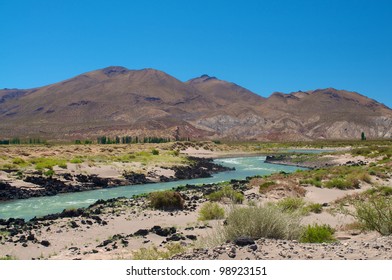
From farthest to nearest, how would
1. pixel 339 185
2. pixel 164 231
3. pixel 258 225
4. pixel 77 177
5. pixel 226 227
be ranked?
pixel 77 177 → pixel 339 185 → pixel 164 231 → pixel 226 227 → pixel 258 225

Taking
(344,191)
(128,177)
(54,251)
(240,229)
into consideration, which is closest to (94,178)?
(128,177)

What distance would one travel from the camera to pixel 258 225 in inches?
419

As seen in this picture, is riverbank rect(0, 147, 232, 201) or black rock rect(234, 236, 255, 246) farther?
riverbank rect(0, 147, 232, 201)

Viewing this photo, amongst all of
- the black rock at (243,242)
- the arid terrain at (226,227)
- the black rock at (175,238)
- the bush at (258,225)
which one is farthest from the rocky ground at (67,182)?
the black rock at (243,242)

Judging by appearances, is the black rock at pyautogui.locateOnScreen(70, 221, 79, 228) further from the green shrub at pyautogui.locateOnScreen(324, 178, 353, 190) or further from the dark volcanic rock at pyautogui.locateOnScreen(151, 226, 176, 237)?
the green shrub at pyautogui.locateOnScreen(324, 178, 353, 190)

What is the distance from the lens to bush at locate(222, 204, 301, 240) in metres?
10.6

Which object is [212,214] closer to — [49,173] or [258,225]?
[258,225]

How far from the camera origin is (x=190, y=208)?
22250mm

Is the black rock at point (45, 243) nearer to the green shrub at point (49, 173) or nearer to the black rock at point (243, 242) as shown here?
the black rock at point (243, 242)

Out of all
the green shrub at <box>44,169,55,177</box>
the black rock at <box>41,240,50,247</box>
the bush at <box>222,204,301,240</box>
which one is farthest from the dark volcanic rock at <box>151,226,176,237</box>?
the green shrub at <box>44,169,55,177</box>

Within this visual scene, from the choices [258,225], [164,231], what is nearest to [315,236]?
[258,225]
